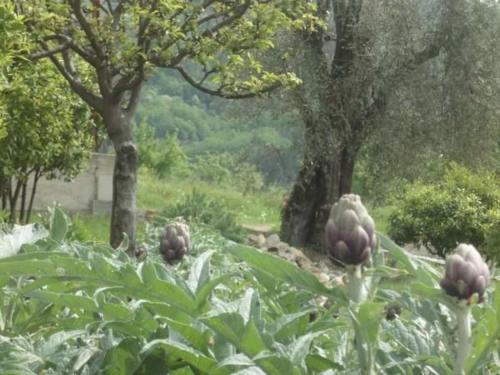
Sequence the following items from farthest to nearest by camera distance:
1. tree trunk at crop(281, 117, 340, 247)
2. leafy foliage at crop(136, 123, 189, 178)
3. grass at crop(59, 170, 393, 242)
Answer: leafy foliage at crop(136, 123, 189, 178) < grass at crop(59, 170, 393, 242) < tree trunk at crop(281, 117, 340, 247)

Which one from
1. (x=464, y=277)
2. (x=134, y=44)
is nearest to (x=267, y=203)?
(x=134, y=44)

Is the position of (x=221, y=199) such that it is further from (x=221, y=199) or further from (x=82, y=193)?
(x=82, y=193)

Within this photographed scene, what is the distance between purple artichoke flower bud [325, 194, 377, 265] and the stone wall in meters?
14.8

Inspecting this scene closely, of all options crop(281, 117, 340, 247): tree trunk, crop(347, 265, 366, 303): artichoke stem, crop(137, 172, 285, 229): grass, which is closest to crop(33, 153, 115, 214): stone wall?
crop(137, 172, 285, 229): grass

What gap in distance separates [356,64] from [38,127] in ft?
24.1

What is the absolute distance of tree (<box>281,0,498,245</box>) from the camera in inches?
615

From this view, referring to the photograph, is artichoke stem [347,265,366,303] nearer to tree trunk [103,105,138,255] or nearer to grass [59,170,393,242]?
tree trunk [103,105,138,255]

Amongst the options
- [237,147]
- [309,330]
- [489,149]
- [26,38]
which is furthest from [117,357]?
[237,147]

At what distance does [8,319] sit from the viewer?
6.06 feet

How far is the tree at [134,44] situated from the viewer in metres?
8.88

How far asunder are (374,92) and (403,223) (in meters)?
2.33

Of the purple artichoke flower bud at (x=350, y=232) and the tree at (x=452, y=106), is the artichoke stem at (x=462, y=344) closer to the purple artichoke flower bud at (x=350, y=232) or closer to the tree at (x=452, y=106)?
the purple artichoke flower bud at (x=350, y=232)

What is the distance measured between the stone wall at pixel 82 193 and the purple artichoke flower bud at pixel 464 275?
1482 centimetres

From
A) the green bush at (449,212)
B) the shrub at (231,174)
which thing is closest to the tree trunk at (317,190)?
the green bush at (449,212)
